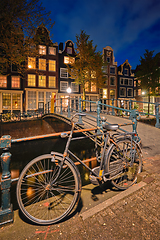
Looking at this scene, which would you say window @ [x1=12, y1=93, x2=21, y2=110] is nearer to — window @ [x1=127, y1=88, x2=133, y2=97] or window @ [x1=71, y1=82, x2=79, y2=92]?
window @ [x1=71, y1=82, x2=79, y2=92]

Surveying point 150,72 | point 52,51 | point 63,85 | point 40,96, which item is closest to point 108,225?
point 150,72

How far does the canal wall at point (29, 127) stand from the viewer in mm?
11688

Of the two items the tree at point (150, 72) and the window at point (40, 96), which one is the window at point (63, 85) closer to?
the window at point (40, 96)

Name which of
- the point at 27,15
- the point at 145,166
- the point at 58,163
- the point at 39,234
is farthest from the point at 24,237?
the point at 27,15

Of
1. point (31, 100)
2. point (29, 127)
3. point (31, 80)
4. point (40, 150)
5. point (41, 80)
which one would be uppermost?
point (41, 80)

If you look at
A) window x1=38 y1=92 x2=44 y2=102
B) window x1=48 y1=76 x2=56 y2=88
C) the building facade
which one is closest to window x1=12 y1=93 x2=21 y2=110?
the building facade

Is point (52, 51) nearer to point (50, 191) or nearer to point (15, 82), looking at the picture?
point (15, 82)

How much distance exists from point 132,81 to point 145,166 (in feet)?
98.7

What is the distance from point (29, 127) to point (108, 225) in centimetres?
1262

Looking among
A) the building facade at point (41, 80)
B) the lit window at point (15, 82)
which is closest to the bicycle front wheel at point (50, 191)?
the building facade at point (41, 80)

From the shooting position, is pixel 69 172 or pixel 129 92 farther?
pixel 129 92

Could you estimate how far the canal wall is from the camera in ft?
38.3

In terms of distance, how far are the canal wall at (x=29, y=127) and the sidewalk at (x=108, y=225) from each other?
837 centimetres

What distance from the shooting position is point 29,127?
13094 millimetres
